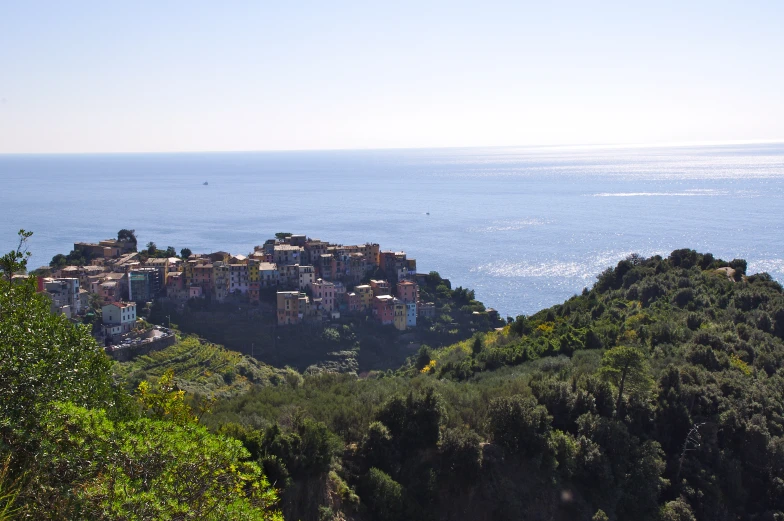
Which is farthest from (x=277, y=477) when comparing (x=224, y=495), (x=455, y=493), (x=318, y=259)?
(x=318, y=259)

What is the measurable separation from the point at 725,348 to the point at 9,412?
23.1 meters

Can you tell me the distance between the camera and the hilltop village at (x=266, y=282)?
157ft

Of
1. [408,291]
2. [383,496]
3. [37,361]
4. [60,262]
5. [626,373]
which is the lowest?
[408,291]

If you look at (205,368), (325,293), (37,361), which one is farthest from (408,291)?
(37,361)

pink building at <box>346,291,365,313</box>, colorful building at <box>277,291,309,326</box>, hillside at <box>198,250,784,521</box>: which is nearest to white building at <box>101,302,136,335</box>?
colorful building at <box>277,291,309,326</box>

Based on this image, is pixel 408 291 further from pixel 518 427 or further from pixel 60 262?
pixel 518 427

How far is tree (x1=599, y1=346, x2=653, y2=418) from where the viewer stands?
785 inches

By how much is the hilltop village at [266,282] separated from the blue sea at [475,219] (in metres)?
10.0

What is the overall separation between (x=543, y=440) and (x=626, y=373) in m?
4.12

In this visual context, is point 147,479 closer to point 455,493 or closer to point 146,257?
point 455,493

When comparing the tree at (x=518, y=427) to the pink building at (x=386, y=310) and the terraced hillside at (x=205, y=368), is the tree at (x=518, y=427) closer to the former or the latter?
the terraced hillside at (x=205, y=368)

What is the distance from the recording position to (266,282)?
5241cm

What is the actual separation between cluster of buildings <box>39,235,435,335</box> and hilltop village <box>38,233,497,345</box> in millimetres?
70

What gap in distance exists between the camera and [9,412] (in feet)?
33.2
